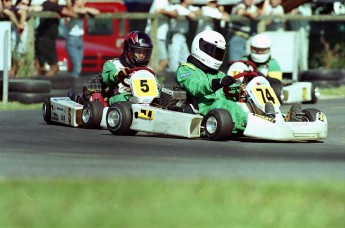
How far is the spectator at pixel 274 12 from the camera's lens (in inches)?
868

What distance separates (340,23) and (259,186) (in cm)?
1536

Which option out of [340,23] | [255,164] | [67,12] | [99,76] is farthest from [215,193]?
[340,23]

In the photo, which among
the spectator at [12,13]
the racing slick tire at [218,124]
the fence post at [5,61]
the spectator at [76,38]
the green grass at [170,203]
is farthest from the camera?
the spectator at [76,38]

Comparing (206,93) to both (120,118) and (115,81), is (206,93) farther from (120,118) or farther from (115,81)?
(115,81)

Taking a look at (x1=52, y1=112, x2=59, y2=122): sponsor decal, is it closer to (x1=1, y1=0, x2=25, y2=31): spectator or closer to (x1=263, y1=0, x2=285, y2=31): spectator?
(x1=1, y1=0, x2=25, y2=31): spectator

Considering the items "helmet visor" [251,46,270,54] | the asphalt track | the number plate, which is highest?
"helmet visor" [251,46,270,54]

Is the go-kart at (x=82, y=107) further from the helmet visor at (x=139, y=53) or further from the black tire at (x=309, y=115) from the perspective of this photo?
the black tire at (x=309, y=115)

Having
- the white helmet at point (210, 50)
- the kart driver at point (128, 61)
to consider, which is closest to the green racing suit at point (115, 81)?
the kart driver at point (128, 61)

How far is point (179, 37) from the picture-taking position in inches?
798

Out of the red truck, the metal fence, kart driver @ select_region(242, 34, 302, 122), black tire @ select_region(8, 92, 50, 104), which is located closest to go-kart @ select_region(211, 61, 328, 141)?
kart driver @ select_region(242, 34, 302, 122)

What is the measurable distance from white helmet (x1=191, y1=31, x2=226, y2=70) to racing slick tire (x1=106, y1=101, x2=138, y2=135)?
927 millimetres

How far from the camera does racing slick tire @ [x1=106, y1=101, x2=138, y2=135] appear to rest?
1345cm

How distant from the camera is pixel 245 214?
773 cm

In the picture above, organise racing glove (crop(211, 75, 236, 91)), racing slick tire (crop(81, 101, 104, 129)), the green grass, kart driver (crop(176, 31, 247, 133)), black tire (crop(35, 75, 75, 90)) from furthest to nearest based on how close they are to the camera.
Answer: black tire (crop(35, 75, 75, 90)), racing slick tire (crop(81, 101, 104, 129)), kart driver (crop(176, 31, 247, 133)), racing glove (crop(211, 75, 236, 91)), the green grass
